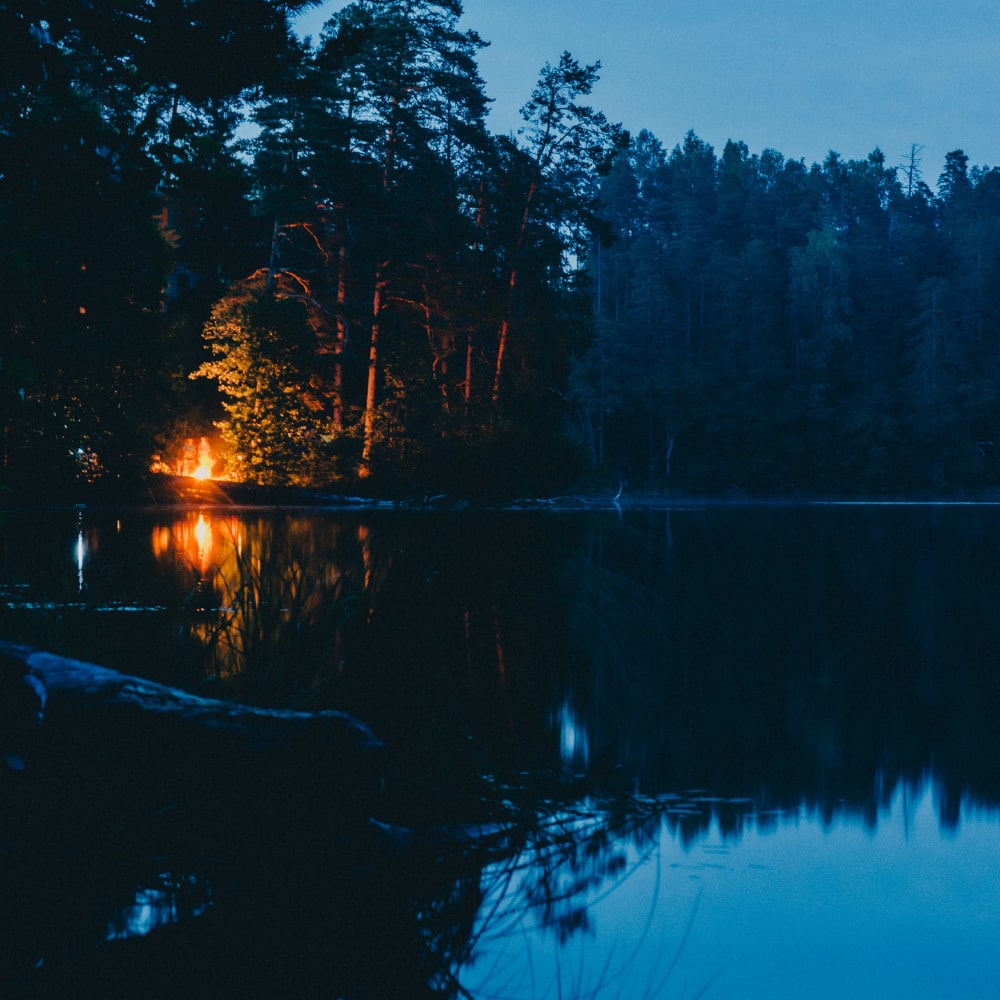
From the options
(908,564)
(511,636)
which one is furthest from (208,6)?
(908,564)

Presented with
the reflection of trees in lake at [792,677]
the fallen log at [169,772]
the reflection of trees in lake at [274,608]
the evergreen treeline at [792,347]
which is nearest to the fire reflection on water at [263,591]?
the reflection of trees in lake at [274,608]

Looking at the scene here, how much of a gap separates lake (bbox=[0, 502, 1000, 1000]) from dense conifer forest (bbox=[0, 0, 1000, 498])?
1772 millimetres

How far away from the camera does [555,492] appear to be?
31953 mm

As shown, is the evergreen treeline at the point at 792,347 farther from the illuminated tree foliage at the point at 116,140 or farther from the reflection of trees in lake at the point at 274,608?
the illuminated tree foliage at the point at 116,140

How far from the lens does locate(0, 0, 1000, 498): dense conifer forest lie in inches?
137

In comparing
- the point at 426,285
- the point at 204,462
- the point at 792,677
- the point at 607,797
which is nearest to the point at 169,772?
the point at 607,797

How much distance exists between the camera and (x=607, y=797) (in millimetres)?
4738

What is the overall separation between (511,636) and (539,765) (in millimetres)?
3870

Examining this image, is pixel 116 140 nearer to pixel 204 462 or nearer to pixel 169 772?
pixel 169 772

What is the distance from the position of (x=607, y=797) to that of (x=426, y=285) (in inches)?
1148

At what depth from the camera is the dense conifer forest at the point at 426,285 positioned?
3477 millimetres

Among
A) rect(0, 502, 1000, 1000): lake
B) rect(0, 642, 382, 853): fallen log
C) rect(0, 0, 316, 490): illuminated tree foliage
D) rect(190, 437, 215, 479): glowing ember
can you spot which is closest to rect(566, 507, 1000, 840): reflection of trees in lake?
rect(0, 502, 1000, 1000): lake

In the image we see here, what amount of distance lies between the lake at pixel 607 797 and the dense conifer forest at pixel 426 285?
1.77m

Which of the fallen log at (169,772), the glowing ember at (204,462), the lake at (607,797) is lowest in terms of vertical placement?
the lake at (607,797)
